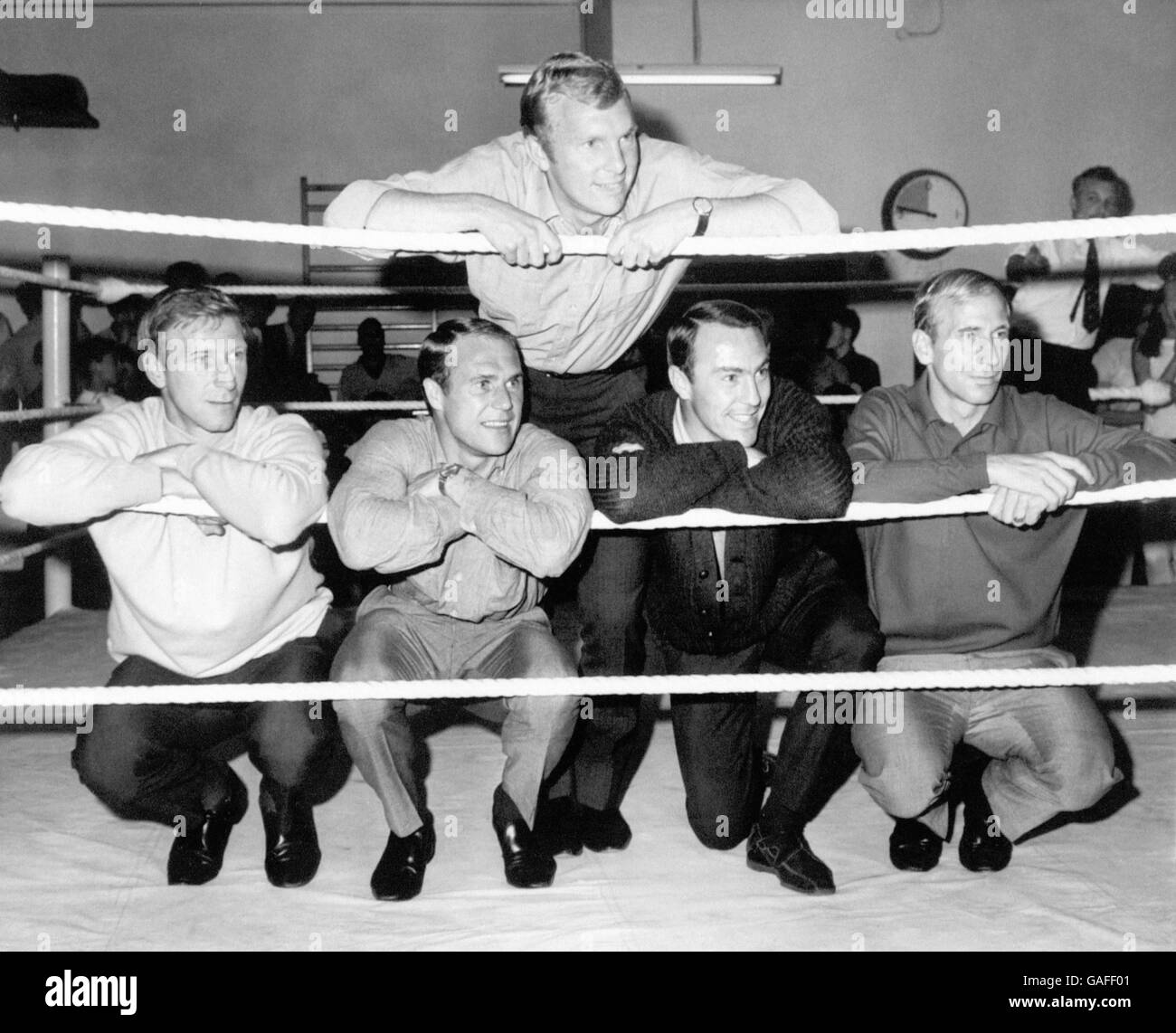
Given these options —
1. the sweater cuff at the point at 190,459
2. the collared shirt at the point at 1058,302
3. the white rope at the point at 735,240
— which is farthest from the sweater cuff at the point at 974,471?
the collared shirt at the point at 1058,302

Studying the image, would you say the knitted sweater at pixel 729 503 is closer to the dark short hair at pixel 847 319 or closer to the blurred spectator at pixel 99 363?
the blurred spectator at pixel 99 363

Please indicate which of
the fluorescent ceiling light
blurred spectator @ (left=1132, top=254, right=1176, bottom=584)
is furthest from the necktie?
the fluorescent ceiling light

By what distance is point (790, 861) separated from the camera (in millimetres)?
1673

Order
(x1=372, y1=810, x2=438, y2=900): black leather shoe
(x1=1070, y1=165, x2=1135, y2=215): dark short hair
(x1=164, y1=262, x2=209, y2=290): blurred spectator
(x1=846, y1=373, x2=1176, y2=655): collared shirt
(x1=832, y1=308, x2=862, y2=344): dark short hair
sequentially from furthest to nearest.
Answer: (x1=832, y1=308, x2=862, y2=344): dark short hair → (x1=164, y1=262, x2=209, y2=290): blurred spectator → (x1=1070, y1=165, x2=1135, y2=215): dark short hair → (x1=846, y1=373, x2=1176, y2=655): collared shirt → (x1=372, y1=810, x2=438, y2=900): black leather shoe

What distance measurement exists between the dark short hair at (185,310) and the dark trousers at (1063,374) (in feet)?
8.81

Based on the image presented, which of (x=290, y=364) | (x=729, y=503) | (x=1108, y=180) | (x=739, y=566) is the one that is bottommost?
(x=739, y=566)

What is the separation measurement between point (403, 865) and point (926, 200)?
4.62m

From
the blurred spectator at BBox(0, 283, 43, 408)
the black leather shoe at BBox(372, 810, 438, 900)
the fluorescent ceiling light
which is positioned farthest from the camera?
the fluorescent ceiling light

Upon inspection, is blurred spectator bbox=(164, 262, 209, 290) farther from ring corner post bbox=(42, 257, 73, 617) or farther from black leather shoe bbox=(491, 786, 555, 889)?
black leather shoe bbox=(491, 786, 555, 889)

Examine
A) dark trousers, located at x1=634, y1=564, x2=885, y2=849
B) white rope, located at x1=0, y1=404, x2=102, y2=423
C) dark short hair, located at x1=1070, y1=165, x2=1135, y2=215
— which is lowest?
dark trousers, located at x1=634, y1=564, x2=885, y2=849

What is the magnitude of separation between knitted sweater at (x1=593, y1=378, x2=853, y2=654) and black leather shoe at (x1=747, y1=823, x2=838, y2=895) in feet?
1.00

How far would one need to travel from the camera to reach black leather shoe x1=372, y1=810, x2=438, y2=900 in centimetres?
162

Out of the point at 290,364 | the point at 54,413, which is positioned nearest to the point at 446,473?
the point at 54,413

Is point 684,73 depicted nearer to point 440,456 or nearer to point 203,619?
point 440,456
